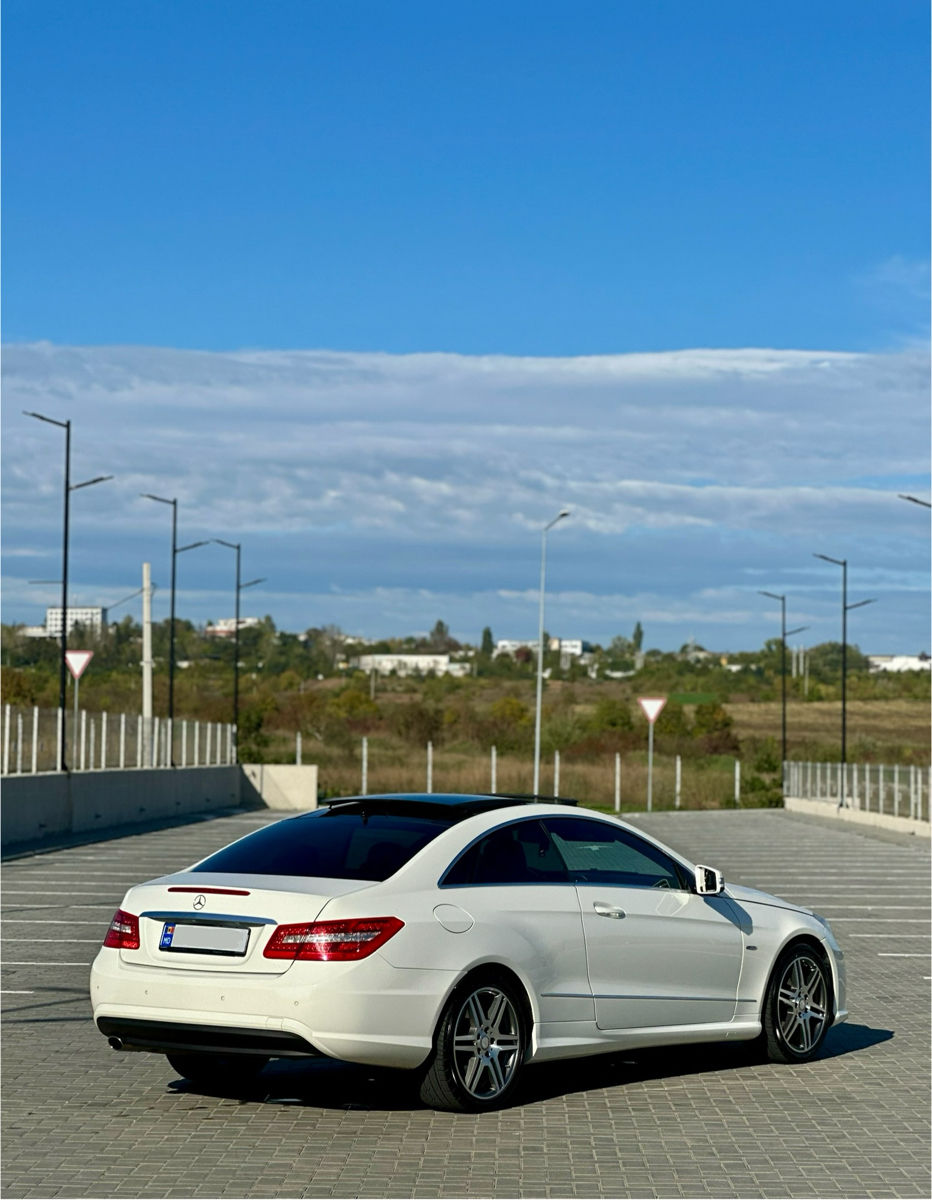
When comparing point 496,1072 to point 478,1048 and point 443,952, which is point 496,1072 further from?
point 443,952

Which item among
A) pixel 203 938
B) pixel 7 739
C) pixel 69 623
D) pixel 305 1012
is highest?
pixel 69 623

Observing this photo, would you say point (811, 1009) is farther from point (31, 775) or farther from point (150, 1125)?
point (31, 775)

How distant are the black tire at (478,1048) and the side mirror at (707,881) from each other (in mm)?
1546

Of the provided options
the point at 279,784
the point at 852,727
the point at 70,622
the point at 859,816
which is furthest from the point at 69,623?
the point at 859,816

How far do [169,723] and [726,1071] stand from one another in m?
42.5

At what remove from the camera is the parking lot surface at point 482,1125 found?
289 inches

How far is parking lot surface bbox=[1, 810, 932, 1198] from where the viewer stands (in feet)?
24.1

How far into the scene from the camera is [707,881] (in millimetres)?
10219

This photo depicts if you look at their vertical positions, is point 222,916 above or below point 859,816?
above

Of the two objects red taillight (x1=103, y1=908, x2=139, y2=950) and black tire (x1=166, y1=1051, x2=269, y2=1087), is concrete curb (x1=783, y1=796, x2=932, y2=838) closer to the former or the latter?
black tire (x1=166, y1=1051, x2=269, y2=1087)

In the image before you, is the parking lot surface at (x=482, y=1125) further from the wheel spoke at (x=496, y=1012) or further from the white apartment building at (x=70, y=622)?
the white apartment building at (x=70, y=622)

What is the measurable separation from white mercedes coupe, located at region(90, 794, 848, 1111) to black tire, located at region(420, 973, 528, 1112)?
1 centimetres

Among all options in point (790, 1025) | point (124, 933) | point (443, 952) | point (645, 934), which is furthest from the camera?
point (790, 1025)

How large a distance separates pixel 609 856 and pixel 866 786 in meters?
45.4
